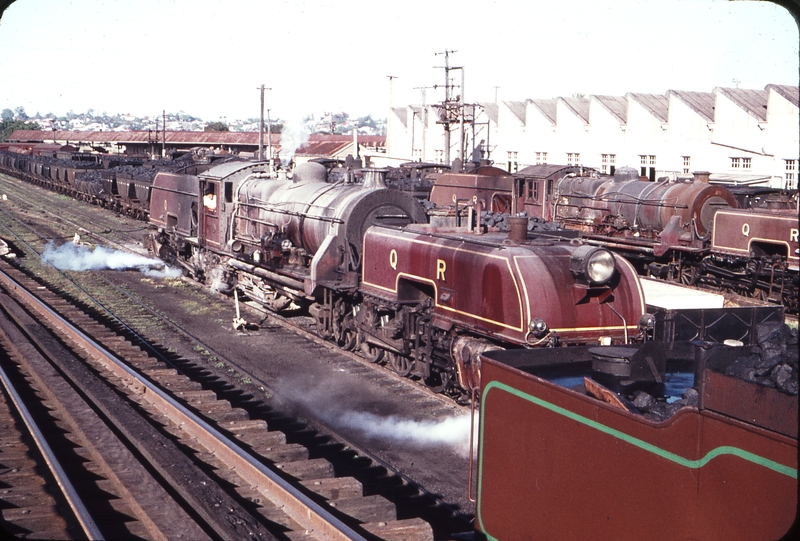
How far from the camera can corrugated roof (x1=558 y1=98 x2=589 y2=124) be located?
52.9 metres

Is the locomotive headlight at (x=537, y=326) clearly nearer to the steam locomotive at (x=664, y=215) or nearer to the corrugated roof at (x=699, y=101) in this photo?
the steam locomotive at (x=664, y=215)

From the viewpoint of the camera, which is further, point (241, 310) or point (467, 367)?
point (241, 310)

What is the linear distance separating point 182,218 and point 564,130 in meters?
37.2

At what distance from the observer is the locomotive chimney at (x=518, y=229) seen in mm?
10352

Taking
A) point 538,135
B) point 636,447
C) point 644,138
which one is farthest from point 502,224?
point 538,135

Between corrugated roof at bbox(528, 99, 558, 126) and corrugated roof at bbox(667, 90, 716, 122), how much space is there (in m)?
12.2

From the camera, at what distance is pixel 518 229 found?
10.4 meters

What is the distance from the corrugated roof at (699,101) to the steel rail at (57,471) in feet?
132

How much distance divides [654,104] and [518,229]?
4073cm

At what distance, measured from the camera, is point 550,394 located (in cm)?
477

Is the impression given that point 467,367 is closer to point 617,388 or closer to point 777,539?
point 617,388

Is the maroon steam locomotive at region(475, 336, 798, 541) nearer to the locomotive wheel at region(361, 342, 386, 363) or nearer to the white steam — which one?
the white steam

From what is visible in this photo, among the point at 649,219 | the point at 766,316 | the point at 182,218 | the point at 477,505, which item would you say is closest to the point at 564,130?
the point at 649,219

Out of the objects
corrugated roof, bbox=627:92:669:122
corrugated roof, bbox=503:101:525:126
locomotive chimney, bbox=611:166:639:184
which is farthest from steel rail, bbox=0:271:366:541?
corrugated roof, bbox=503:101:525:126
